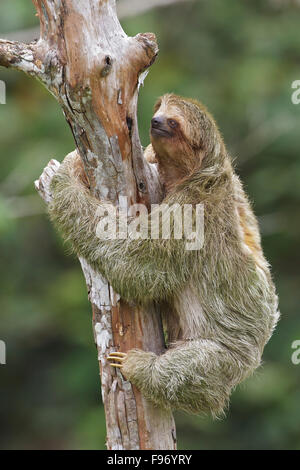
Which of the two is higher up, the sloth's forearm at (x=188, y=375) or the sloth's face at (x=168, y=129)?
the sloth's face at (x=168, y=129)

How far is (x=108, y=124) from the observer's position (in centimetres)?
521

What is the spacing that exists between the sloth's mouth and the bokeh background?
5118 mm

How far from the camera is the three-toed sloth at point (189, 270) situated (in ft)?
17.9

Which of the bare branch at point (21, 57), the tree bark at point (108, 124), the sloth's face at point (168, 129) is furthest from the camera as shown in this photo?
the sloth's face at point (168, 129)

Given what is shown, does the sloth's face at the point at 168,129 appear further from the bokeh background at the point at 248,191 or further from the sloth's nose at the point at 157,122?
the bokeh background at the point at 248,191

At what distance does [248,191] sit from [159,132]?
7.25 meters

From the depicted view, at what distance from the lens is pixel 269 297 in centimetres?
621

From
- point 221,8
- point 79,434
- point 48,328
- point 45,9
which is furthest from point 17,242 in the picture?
point 45,9

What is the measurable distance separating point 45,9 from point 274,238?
343 inches

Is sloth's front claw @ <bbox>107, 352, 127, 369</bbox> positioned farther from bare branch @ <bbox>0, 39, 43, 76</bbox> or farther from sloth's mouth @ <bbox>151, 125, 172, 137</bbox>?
bare branch @ <bbox>0, 39, 43, 76</bbox>

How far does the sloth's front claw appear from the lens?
5434 millimetres

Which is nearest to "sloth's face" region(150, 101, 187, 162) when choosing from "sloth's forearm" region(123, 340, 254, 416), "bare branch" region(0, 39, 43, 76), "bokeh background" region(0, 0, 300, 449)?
"bare branch" region(0, 39, 43, 76)

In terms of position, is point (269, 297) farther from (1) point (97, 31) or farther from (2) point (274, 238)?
(2) point (274, 238)

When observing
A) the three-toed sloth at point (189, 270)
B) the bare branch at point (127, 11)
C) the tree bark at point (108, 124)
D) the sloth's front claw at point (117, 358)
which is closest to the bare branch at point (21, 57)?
the tree bark at point (108, 124)
